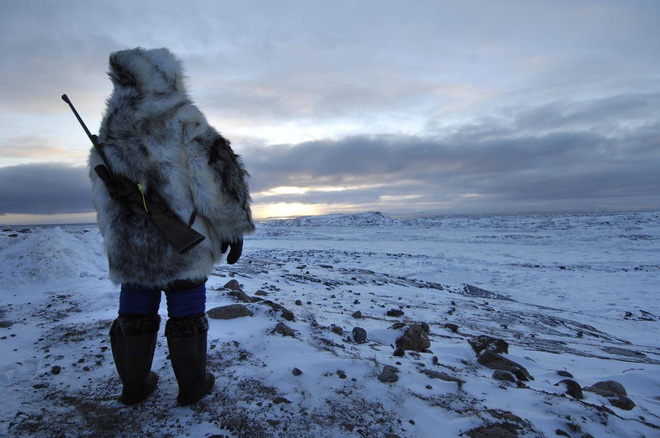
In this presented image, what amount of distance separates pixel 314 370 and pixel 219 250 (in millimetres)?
1153

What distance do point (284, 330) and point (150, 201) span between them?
192 centimetres

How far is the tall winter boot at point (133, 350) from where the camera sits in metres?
1.92

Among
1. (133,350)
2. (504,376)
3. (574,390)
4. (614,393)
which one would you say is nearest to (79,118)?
(133,350)

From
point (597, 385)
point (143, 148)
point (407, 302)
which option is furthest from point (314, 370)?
point (407, 302)

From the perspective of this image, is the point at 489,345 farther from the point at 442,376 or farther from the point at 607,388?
the point at 442,376

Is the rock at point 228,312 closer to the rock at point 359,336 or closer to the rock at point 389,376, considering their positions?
the rock at point 359,336

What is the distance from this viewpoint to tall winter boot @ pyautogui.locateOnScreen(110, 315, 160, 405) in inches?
75.5

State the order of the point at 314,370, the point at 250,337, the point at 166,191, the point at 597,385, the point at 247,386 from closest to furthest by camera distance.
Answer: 1. the point at 166,191
2. the point at 247,386
3. the point at 314,370
4. the point at 597,385
5. the point at 250,337

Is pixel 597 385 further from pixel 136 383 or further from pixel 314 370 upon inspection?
pixel 136 383

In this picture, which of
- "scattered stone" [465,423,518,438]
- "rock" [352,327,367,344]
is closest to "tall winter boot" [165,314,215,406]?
"scattered stone" [465,423,518,438]

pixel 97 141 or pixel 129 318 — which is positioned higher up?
pixel 97 141

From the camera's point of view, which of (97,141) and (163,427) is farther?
(97,141)

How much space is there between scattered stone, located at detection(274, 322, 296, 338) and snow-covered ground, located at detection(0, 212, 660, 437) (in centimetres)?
2

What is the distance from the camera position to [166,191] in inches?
75.2
